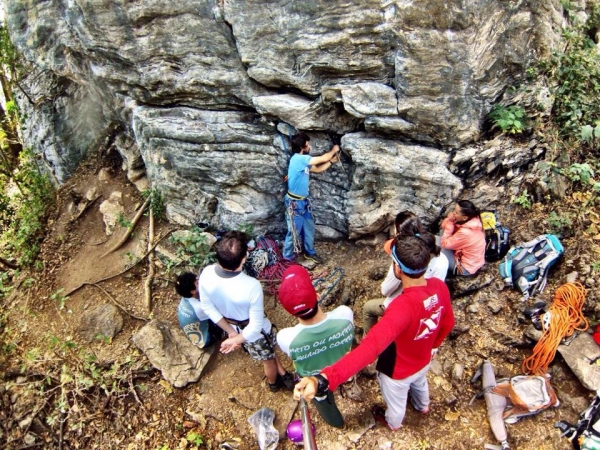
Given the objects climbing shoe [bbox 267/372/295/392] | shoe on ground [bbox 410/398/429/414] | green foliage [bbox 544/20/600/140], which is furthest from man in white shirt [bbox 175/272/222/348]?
green foliage [bbox 544/20/600/140]

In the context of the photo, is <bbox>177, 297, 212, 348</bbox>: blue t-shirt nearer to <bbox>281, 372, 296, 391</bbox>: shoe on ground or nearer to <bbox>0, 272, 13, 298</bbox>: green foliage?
<bbox>281, 372, 296, 391</bbox>: shoe on ground

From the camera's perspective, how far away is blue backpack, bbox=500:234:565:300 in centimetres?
546

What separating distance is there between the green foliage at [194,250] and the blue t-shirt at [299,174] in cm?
175

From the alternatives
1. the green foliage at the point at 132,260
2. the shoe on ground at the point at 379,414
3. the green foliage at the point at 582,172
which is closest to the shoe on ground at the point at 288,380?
the shoe on ground at the point at 379,414

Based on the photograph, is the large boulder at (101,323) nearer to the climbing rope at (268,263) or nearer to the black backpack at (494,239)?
the climbing rope at (268,263)

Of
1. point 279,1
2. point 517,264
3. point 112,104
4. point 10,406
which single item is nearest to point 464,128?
point 517,264

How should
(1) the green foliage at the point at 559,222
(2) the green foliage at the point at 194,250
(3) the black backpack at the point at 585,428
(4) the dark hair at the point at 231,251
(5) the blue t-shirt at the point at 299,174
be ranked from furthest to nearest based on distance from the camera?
(2) the green foliage at the point at 194,250 < (5) the blue t-shirt at the point at 299,174 < (1) the green foliage at the point at 559,222 < (3) the black backpack at the point at 585,428 < (4) the dark hair at the point at 231,251

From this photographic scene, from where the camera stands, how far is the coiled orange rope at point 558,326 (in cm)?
493

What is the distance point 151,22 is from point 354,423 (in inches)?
251

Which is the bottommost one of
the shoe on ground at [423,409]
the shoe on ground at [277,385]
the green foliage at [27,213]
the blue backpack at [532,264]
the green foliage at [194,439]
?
the green foliage at [194,439]

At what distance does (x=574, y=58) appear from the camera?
630 cm

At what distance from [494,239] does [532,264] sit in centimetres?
59

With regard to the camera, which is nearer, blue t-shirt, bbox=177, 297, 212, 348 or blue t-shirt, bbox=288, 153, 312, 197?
blue t-shirt, bbox=177, 297, 212, 348

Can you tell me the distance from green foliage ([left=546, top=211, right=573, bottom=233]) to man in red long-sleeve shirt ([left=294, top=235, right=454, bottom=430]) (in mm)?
3035
